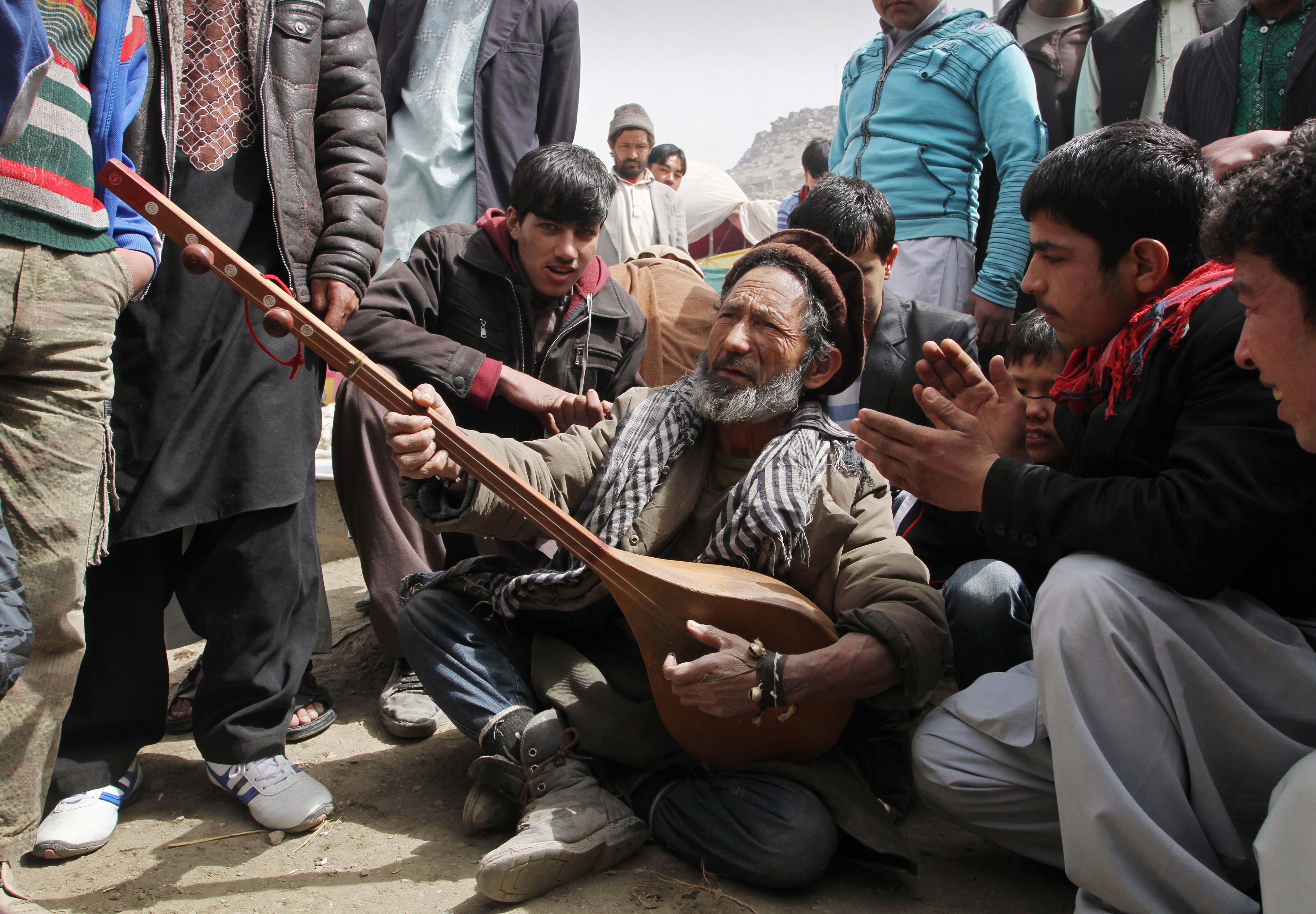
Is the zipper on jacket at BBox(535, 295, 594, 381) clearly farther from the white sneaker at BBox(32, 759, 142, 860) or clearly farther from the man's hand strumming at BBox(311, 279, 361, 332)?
the white sneaker at BBox(32, 759, 142, 860)

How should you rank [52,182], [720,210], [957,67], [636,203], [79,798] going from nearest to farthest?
[52,182] → [79,798] → [957,67] → [636,203] → [720,210]

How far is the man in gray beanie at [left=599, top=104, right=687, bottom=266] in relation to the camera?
18.8 feet

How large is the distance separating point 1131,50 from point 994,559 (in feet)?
7.99

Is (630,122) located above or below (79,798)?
above

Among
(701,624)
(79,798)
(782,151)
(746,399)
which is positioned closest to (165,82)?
(746,399)

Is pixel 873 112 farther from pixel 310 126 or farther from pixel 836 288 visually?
pixel 310 126

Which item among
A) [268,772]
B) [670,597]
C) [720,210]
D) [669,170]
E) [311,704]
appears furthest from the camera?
[720,210]

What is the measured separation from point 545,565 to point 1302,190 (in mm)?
2181

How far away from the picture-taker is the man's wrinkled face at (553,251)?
3164 mm

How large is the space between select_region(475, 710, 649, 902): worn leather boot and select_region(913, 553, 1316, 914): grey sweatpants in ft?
3.13

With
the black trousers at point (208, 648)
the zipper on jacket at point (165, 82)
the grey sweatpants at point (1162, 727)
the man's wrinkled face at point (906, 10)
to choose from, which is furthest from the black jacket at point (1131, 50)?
the black trousers at point (208, 648)

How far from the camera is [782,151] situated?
47.8 metres

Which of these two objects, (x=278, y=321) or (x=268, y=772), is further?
(x=268, y=772)

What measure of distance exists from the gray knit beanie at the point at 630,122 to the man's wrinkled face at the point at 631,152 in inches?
1.1
